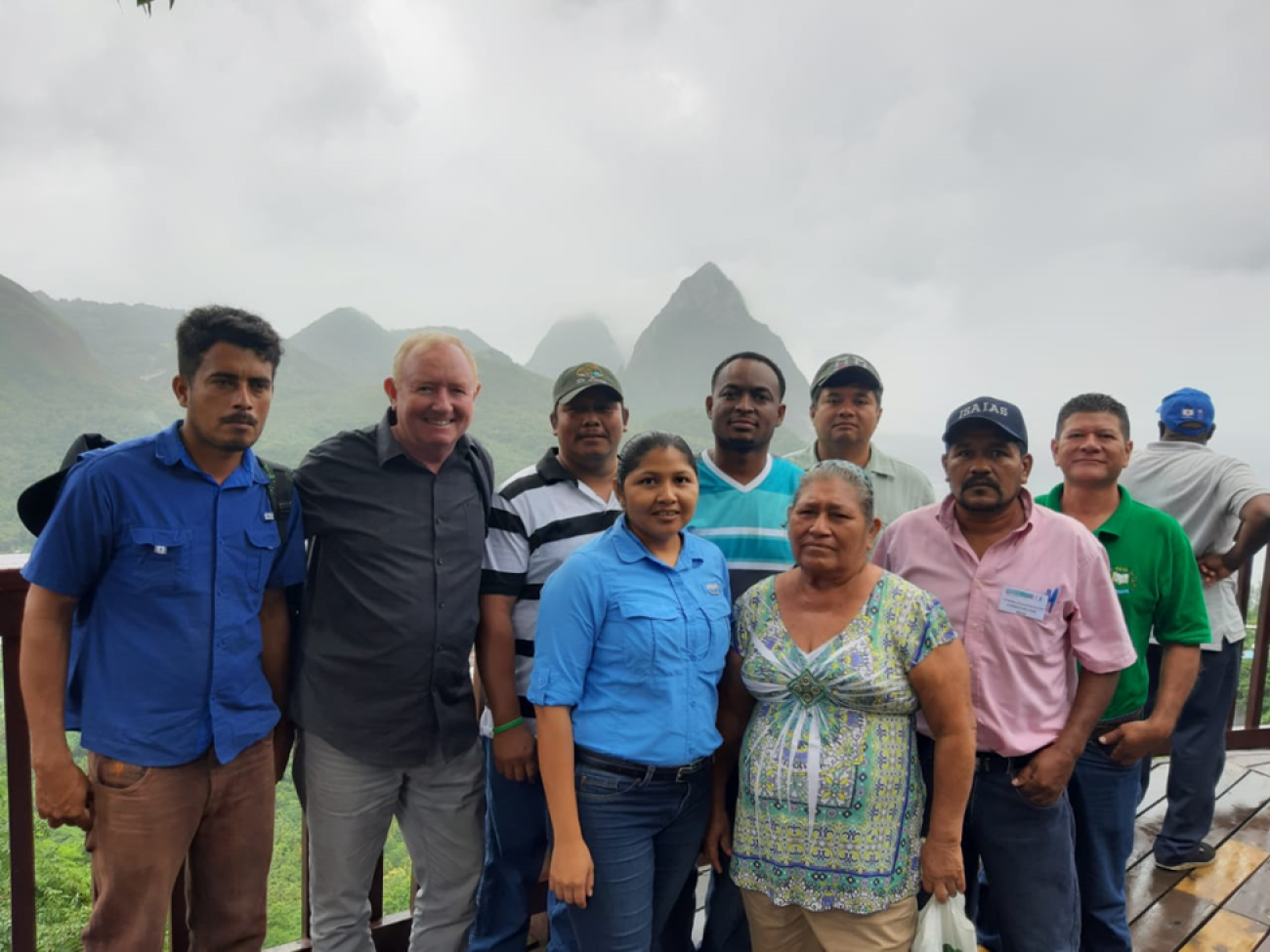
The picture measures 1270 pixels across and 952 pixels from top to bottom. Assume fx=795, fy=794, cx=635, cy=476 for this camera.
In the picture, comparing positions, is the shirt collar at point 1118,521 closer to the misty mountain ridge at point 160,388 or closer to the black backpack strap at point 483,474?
the black backpack strap at point 483,474

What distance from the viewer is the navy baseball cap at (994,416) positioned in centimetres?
214

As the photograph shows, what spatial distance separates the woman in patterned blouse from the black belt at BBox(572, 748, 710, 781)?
0.19 metres

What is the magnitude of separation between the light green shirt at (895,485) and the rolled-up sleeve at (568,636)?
4.72 feet

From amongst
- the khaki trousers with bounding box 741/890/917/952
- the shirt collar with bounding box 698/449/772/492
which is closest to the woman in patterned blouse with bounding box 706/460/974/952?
the khaki trousers with bounding box 741/890/917/952

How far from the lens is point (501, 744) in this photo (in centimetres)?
222

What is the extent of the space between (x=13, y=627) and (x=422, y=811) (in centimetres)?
117

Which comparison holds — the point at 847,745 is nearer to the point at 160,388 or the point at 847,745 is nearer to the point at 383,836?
the point at 383,836

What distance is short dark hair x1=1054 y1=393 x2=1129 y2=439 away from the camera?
8.31 ft

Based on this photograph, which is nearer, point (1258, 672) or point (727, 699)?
point (727, 699)

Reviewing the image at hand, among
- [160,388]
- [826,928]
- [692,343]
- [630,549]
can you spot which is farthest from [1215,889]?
[692,343]

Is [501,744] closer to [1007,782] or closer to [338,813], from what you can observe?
[338,813]

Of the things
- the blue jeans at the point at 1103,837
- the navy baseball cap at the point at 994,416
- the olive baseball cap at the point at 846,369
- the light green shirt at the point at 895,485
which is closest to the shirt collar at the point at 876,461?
the light green shirt at the point at 895,485

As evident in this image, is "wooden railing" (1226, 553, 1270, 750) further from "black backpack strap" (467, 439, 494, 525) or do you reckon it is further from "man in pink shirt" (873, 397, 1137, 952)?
"black backpack strap" (467, 439, 494, 525)

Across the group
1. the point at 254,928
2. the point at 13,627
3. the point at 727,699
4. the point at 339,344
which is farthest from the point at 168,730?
the point at 339,344
